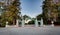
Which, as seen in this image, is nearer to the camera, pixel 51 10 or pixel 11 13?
pixel 11 13

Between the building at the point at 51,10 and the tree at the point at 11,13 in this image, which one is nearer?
the tree at the point at 11,13

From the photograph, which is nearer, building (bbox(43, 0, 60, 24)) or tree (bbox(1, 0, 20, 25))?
tree (bbox(1, 0, 20, 25))

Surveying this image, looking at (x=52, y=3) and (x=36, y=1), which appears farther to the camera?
(x=36, y=1)

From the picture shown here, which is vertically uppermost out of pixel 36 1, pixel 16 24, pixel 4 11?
pixel 36 1

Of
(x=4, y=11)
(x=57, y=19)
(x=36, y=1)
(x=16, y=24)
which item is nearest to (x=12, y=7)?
(x=4, y=11)

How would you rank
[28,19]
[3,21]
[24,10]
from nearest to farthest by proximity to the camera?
1. [3,21]
2. [24,10]
3. [28,19]

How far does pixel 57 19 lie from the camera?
63.3 ft

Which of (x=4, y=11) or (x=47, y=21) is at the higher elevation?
(x=4, y=11)

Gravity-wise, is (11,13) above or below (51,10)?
below

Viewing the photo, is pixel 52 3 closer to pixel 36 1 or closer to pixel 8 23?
pixel 36 1

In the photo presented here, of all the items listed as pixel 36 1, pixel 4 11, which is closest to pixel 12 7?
pixel 4 11

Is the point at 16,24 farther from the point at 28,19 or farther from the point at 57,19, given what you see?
the point at 57,19

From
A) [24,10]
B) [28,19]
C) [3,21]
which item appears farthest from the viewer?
[28,19]

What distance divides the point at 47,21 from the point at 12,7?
5.13 m
